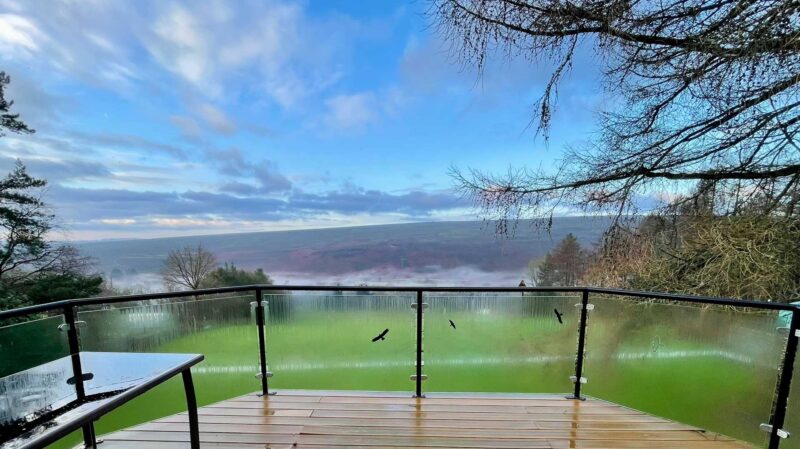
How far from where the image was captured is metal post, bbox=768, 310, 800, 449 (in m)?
1.88

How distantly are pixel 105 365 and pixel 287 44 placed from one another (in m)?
9.02

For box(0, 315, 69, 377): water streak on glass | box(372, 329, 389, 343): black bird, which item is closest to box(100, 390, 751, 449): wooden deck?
box(372, 329, 389, 343): black bird

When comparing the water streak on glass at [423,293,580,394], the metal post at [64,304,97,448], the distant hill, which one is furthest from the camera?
the distant hill

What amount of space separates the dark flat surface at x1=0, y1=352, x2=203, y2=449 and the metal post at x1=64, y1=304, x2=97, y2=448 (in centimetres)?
2

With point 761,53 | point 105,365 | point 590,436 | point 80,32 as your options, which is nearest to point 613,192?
point 761,53

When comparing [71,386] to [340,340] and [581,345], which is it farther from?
[581,345]

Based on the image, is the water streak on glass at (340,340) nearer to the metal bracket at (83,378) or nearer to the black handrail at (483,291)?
the black handrail at (483,291)

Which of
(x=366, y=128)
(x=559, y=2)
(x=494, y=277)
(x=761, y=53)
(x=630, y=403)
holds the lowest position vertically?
(x=494, y=277)

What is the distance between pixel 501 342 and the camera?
9.77 feet

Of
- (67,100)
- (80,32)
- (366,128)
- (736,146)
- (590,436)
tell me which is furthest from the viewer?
(366,128)

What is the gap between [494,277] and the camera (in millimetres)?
11445

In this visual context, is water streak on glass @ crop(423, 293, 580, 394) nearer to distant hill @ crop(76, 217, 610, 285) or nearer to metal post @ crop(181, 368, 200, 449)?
metal post @ crop(181, 368, 200, 449)

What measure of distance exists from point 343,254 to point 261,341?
18821 millimetres

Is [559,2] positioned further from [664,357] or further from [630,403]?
[630,403]
